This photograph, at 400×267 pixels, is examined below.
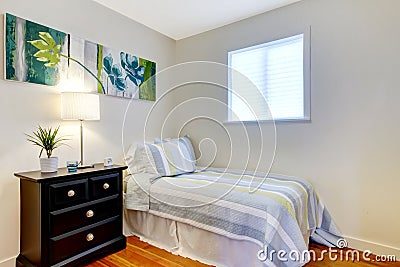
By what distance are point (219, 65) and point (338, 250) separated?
2332 mm

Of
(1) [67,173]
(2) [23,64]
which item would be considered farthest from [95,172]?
(2) [23,64]

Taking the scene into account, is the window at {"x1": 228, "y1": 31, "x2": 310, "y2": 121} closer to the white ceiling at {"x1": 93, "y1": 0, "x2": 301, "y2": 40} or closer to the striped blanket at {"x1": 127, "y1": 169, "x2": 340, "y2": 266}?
the white ceiling at {"x1": 93, "y1": 0, "x2": 301, "y2": 40}

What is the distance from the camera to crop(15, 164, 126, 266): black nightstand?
1.73 m

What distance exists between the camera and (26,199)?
Answer: 185cm

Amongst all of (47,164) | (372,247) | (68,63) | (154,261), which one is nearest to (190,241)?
(154,261)

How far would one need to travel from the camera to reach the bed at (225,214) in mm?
1719

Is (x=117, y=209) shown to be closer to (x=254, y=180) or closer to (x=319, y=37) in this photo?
(x=254, y=180)

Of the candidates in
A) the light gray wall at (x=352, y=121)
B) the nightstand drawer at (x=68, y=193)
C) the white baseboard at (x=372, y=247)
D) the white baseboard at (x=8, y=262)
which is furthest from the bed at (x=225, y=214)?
the white baseboard at (x=8, y=262)

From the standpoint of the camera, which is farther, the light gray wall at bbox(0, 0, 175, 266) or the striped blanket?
the light gray wall at bbox(0, 0, 175, 266)

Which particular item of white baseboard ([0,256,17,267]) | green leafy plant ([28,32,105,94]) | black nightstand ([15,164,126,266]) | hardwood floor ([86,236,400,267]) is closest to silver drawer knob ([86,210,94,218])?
black nightstand ([15,164,126,266])

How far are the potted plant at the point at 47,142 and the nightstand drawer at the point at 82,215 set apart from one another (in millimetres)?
363

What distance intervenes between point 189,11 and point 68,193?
217cm

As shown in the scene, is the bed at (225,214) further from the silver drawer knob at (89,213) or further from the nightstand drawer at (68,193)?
the nightstand drawer at (68,193)

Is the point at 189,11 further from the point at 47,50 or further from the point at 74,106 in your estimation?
the point at 74,106
